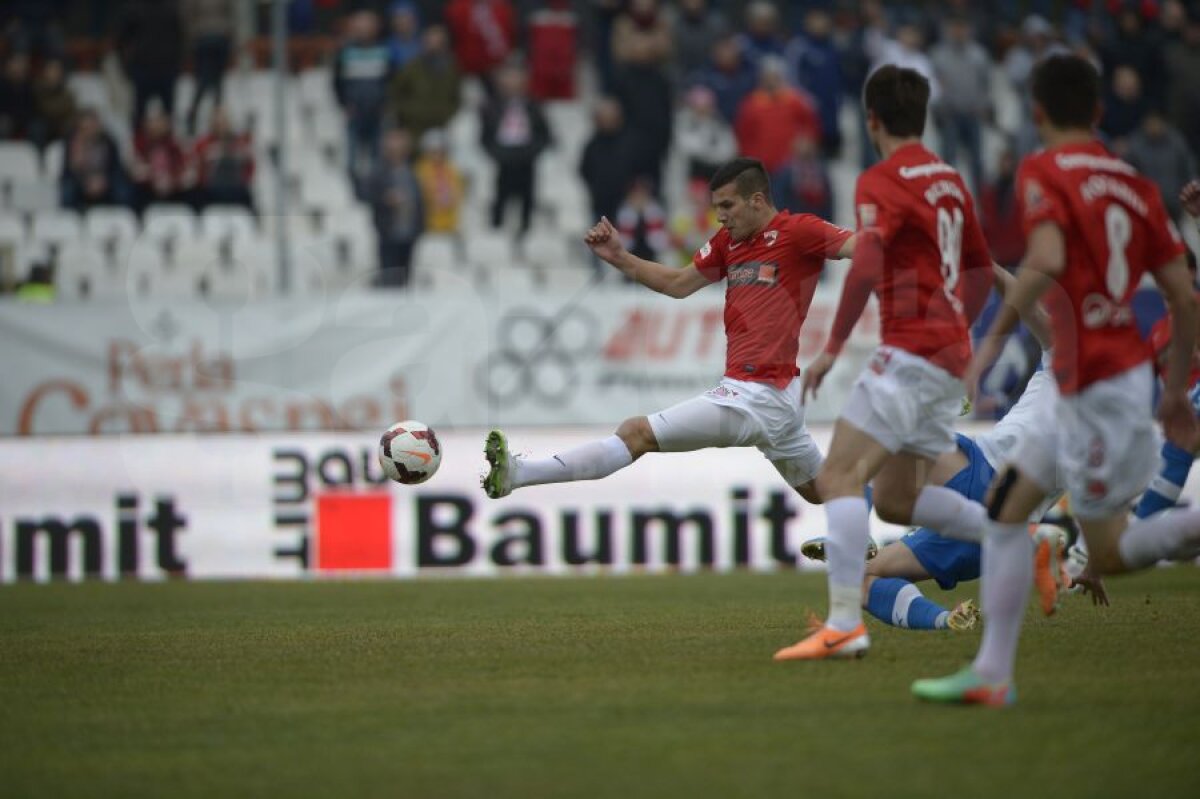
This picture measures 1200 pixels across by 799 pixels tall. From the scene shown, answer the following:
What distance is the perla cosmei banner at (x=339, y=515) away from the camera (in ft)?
51.0

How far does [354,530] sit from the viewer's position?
617 inches

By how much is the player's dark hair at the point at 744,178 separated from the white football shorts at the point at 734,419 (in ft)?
3.28

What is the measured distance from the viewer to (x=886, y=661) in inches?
304

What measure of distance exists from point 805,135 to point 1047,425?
1381 centimetres

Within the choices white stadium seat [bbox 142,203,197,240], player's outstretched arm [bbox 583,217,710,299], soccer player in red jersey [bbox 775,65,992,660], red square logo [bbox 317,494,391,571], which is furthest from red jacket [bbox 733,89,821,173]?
soccer player in red jersey [bbox 775,65,992,660]

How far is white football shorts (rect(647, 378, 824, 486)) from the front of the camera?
8953 millimetres

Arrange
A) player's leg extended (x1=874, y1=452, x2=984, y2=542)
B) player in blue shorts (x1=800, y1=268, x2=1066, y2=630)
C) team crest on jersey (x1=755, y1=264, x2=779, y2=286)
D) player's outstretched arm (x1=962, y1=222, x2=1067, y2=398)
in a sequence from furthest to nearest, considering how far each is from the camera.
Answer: team crest on jersey (x1=755, y1=264, x2=779, y2=286)
player in blue shorts (x1=800, y1=268, x2=1066, y2=630)
player's leg extended (x1=874, y1=452, x2=984, y2=542)
player's outstretched arm (x1=962, y1=222, x2=1067, y2=398)

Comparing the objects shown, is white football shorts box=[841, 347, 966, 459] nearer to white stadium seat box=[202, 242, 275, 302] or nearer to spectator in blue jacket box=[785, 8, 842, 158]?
white stadium seat box=[202, 242, 275, 302]

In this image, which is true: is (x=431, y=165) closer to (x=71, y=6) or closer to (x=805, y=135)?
(x=805, y=135)

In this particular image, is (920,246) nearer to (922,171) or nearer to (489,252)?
(922,171)

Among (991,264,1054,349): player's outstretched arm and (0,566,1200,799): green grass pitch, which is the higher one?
(991,264,1054,349): player's outstretched arm

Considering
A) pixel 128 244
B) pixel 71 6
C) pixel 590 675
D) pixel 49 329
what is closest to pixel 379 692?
pixel 590 675

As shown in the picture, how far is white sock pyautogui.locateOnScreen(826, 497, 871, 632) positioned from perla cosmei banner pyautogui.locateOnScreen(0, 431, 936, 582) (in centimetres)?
816

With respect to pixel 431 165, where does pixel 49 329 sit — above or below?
below
